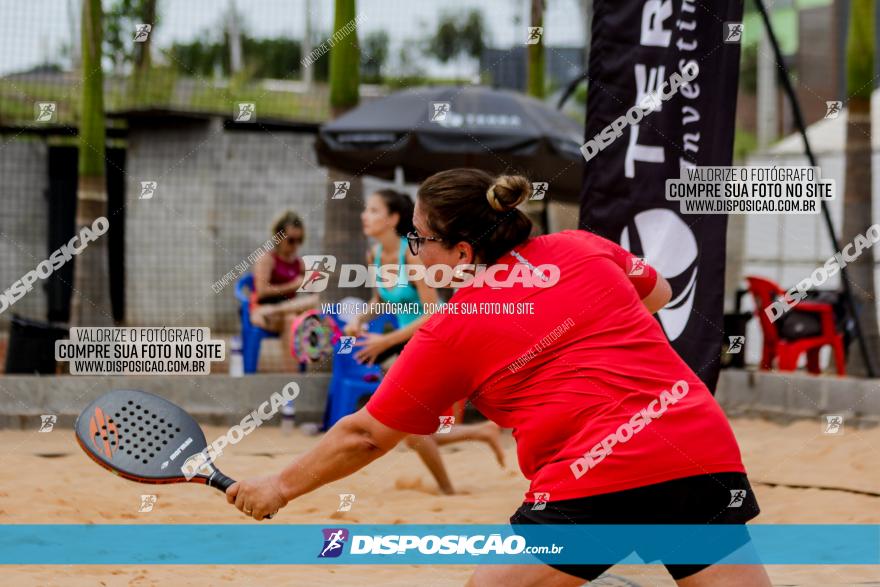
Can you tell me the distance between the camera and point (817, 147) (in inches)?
541

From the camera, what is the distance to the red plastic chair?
9688 mm

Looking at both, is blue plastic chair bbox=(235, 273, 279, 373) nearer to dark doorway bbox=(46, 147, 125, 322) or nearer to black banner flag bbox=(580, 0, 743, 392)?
dark doorway bbox=(46, 147, 125, 322)

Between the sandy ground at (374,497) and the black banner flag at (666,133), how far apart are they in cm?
128

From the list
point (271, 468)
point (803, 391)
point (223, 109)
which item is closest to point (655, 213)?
point (271, 468)

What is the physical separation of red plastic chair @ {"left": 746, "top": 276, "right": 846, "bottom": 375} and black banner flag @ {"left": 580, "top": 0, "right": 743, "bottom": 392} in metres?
4.26

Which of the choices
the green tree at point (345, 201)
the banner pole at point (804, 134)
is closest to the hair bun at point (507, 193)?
the banner pole at point (804, 134)

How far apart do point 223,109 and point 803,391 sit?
9245 mm

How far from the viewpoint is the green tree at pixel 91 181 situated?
10062 millimetres

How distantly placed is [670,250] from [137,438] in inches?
114

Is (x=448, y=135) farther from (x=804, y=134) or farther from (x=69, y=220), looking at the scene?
(x=69, y=220)

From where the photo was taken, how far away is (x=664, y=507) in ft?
9.70

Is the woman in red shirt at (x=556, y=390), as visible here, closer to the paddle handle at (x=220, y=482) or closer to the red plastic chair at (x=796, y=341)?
the paddle handle at (x=220, y=482)

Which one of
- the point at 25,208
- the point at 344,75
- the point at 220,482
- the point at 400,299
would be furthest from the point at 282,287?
the point at 220,482

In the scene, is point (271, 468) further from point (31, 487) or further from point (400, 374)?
point (400, 374)
